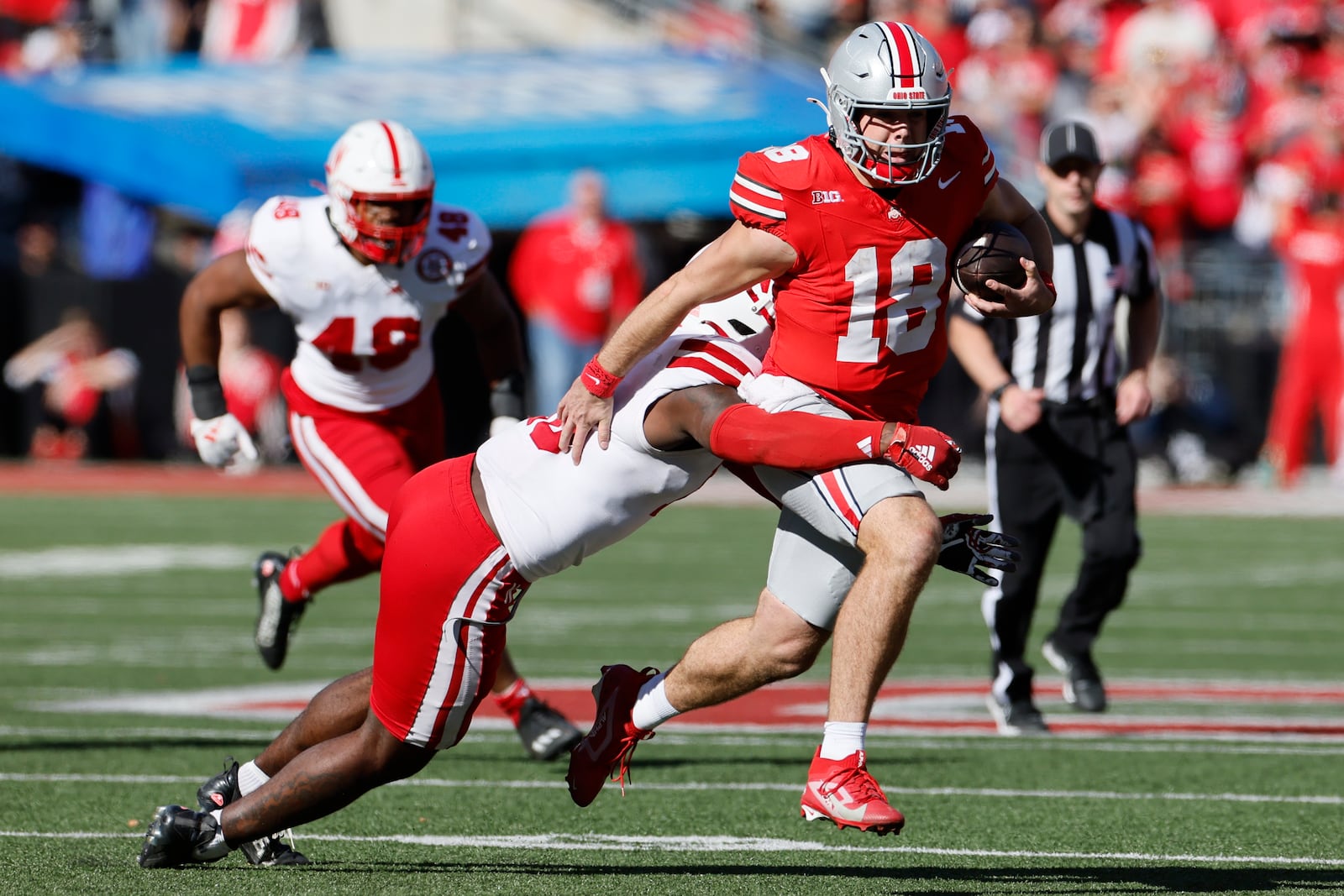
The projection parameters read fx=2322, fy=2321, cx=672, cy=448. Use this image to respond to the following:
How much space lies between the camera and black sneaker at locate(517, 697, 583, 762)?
21.4 ft

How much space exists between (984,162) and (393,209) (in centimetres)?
229

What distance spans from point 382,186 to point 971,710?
2.70 meters

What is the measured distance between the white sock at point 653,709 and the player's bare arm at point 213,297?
→ 2.39m

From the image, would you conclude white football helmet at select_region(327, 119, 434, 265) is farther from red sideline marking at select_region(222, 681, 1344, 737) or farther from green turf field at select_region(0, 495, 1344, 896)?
red sideline marking at select_region(222, 681, 1344, 737)

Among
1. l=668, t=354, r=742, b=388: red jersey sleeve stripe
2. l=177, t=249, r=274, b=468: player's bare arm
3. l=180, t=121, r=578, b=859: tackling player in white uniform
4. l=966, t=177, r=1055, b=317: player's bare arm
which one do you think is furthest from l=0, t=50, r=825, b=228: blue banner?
l=668, t=354, r=742, b=388: red jersey sleeve stripe

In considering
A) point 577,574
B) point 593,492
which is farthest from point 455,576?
point 577,574

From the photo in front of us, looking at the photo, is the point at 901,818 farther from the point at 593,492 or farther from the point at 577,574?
the point at 577,574

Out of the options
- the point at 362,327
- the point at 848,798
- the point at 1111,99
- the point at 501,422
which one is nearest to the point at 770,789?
the point at 501,422

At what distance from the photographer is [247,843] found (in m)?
4.91

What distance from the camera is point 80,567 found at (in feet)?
40.0

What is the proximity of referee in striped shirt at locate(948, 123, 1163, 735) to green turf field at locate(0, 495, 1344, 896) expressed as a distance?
1.38 ft

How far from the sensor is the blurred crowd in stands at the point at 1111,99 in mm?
17656

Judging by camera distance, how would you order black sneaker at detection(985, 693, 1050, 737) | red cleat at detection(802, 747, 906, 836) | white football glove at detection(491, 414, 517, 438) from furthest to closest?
black sneaker at detection(985, 693, 1050, 737) < white football glove at detection(491, 414, 517, 438) < red cleat at detection(802, 747, 906, 836)

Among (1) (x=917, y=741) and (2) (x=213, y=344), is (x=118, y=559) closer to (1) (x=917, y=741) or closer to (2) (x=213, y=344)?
(2) (x=213, y=344)
